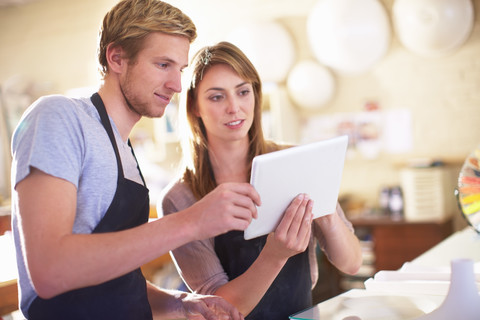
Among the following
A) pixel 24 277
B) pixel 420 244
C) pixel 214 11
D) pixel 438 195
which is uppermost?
pixel 214 11

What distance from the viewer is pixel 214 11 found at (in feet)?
17.2

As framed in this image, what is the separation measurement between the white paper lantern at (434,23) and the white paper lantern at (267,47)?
0.98 metres

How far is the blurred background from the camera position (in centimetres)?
410

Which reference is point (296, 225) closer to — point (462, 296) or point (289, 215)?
point (289, 215)

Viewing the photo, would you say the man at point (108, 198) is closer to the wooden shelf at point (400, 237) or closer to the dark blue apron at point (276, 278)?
the dark blue apron at point (276, 278)

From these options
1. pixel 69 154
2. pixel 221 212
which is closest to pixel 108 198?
pixel 69 154

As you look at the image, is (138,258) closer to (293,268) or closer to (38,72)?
(293,268)

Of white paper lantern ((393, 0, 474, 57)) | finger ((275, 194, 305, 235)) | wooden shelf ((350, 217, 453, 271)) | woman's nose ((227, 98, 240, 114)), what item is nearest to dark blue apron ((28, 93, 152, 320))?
finger ((275, 194, 305, 235))

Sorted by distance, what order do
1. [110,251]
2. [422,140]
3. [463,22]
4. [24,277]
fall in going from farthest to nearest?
[422,140]
[463,22]
[24,277]
[110,251]

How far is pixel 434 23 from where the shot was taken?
3932mm

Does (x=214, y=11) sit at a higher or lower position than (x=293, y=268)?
higher

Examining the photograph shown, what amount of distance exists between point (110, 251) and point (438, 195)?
11.5 ft

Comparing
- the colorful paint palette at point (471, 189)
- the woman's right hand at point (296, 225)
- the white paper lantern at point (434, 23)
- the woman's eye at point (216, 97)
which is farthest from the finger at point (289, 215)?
the white paper lantern at point (434, 23)

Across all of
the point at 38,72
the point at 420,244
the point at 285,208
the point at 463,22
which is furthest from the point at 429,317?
the point at 38,72
